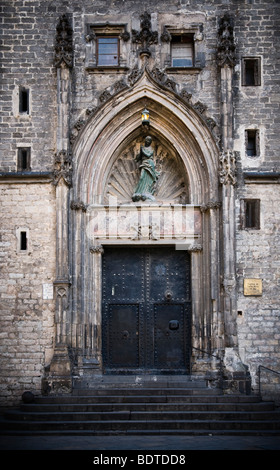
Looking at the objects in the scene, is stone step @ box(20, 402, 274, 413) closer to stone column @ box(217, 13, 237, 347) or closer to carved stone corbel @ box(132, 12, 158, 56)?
stone column @ box(217, 13, 237, 347)

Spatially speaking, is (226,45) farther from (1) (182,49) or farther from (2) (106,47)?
(2) (106,47)

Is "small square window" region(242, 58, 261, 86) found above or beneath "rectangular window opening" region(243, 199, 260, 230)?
above

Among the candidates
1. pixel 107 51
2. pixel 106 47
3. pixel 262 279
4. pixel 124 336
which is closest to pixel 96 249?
pixel 124 336

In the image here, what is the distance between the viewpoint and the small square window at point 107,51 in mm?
16453

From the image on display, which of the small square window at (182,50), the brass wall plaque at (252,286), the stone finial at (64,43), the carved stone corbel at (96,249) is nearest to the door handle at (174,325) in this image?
the brass wall plaque at (252,286)

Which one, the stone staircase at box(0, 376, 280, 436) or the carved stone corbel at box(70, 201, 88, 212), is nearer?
the stone staircase at box(0, 376, 280, 436)

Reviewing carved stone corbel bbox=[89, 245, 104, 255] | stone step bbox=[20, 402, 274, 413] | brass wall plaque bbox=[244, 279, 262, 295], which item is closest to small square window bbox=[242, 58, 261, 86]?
brass wall plaque bbox=[244, 279, 262, 295]

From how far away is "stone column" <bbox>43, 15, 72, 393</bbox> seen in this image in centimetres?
1477

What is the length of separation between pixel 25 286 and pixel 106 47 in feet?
20.5

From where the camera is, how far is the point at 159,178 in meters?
16.9

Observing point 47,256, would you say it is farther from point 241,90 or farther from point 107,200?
point 241,90

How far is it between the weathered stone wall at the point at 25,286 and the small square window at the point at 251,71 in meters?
5.49

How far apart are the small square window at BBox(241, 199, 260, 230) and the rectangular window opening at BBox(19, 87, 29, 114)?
5.74m

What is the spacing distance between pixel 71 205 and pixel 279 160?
5.09 metres
